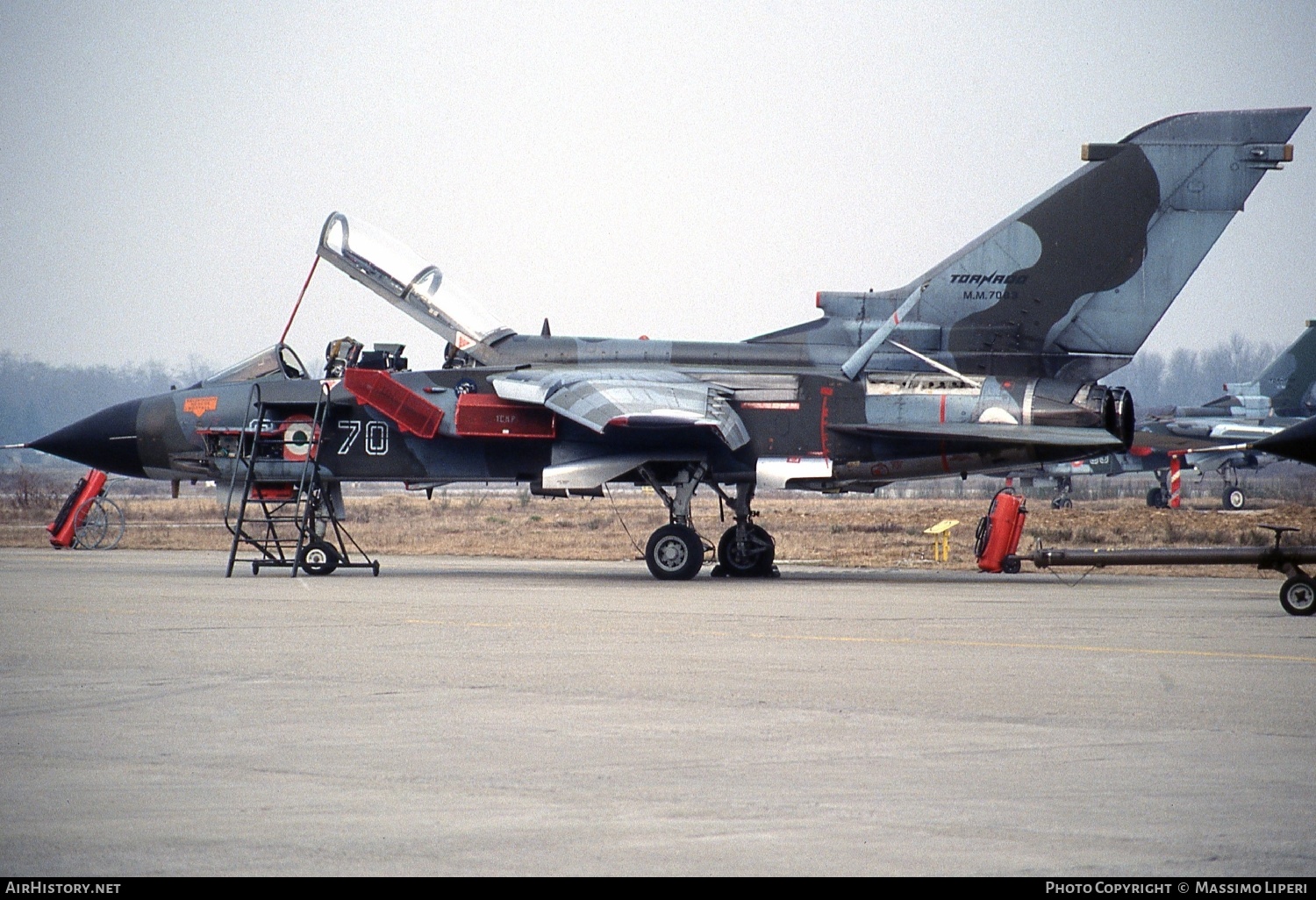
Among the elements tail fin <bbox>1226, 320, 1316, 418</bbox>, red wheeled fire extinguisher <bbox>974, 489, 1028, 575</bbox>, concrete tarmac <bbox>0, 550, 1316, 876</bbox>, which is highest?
tail fin <bbox>1226, 320, 1316, 418</bbox>

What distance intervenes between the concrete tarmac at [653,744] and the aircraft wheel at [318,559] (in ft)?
23.1

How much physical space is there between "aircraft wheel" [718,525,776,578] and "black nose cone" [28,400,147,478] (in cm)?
880

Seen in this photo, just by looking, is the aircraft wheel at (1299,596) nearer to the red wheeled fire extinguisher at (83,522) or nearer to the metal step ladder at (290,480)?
the metal step ladder at (290,480)

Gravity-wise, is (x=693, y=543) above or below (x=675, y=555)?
above

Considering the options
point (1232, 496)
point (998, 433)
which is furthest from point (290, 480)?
point (1232, 496)

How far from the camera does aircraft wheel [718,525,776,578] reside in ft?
68.4

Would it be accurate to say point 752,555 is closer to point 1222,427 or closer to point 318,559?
point 318,559

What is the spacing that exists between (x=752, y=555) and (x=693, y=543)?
1482 mm

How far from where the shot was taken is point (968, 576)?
68.7ft

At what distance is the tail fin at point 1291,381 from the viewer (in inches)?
2168

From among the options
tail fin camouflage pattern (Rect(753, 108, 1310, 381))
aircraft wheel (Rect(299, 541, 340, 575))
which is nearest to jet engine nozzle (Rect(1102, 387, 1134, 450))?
tail fin camouflage pattern (Rect(753, 108, 1310, 381))

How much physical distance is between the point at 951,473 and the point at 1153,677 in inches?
427

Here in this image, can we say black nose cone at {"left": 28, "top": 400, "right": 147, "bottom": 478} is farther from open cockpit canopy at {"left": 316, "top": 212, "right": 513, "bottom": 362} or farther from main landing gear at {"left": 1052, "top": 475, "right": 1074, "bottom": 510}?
main landing gear at {"left": 1052, "top": 475, "right": 1074, "bottom": 510}

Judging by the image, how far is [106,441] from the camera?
22.1 m
